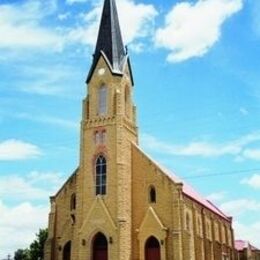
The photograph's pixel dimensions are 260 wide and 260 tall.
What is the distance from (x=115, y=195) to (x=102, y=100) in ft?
31.7

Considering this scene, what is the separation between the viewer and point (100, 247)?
46.2 metres

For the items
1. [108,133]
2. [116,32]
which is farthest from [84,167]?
[116,32]

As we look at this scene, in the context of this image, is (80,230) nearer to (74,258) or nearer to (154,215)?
(74,258)

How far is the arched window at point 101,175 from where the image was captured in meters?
47.5

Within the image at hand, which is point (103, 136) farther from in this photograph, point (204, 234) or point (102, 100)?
point (204, 234)

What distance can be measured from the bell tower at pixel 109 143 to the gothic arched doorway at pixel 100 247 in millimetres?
665

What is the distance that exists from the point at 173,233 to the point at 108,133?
10.9 m

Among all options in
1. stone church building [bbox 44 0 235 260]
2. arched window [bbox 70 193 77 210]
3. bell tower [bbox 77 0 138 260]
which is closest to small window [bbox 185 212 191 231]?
stone church building [bbox 44 0 235 260]

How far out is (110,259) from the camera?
44656mm

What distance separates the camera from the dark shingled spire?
51.7m

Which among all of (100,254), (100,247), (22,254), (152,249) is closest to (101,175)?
(100,247)

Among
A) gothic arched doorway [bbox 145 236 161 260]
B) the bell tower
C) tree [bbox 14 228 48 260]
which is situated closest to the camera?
gothic arched doorway [bbox 145 236 161 260]

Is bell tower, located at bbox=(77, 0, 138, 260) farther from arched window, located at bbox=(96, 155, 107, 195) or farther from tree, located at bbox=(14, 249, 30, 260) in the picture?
tree, located at bbox=(14, 249, 30, 260)

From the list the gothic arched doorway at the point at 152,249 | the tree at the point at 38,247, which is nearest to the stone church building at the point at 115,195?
the gothic arched doorway at the point at 152,249
